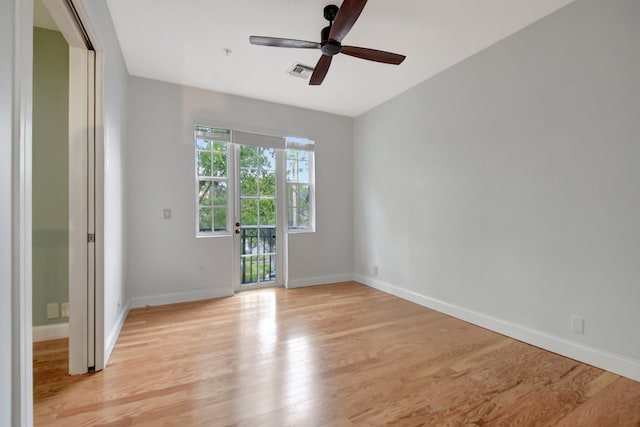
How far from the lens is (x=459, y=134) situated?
3.10m

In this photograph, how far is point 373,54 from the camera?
2.40m

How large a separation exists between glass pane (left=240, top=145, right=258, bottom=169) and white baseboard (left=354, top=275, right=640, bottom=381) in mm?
2856

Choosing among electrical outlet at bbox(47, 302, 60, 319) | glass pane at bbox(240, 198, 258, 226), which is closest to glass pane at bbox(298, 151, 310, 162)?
glass pane at bbox(240, 198, 258, 226)

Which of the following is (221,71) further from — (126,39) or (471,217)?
(471,217)

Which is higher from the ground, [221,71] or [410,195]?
[221,71]

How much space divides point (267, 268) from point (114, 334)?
2089mm

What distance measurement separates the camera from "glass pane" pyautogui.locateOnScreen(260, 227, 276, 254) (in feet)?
13.9

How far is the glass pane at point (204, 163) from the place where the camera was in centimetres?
379

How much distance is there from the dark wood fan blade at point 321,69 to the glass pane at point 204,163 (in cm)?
183

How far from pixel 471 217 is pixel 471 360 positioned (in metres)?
1.41

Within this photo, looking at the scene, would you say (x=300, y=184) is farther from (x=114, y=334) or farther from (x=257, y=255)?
(x=114, y=334)

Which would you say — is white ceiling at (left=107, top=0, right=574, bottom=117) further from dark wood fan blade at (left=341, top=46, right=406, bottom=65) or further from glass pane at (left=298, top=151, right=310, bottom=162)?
glass pane at (left=298, top=151, right=310, bottom=162)

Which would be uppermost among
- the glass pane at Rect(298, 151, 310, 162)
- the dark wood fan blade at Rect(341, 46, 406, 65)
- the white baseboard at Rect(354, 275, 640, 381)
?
the dark wood fan blade at Rect(341, 46, 406, 65)

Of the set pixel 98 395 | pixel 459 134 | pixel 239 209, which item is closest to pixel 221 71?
pixel 239 209
